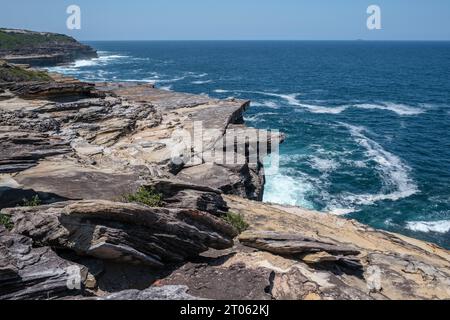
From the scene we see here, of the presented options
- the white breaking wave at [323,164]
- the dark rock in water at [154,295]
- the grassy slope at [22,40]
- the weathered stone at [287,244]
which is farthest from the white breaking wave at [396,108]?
the grassy slope at [22,40]

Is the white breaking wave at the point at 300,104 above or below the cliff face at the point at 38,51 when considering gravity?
below

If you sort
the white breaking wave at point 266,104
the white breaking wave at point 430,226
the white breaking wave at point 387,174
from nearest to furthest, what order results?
the white breaking wave at point 430,226, the white breaking wave at point 387,174, the white breaking wave at point 266,104

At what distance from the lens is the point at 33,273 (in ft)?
38.2

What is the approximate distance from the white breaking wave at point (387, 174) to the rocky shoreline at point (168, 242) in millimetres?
15688

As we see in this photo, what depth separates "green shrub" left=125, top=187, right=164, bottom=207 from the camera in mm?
16870

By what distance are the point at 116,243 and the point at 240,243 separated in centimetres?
558

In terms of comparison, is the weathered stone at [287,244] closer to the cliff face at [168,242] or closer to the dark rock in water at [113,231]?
the cliff face at [168,242]

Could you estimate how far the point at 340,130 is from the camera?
60.4 metres

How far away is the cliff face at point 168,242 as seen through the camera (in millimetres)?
12695

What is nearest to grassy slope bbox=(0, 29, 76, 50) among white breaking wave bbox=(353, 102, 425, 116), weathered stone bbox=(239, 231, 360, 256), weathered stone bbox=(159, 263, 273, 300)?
white breaking wave bbox=(353, 102, 425, 116)

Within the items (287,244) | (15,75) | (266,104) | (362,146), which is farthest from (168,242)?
(266,104)

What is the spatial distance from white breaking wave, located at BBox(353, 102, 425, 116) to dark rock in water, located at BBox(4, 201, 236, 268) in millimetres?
65813

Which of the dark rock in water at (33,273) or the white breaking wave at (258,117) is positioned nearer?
the dark rock in water at (33,273)
